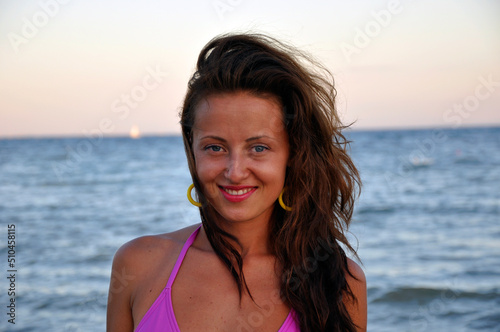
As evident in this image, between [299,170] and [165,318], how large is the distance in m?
0.84

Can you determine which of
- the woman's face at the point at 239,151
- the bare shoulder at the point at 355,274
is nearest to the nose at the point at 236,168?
the woman's face at the point at 239,151

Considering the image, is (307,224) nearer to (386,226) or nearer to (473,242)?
(473,242)

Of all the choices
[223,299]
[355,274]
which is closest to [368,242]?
[355,274]

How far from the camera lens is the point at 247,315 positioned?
2.29 m

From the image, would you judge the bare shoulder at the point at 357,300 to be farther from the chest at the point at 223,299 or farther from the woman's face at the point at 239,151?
the woman's face at the point at 239,151

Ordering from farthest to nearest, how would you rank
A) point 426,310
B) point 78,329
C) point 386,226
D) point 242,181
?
point 386,226, point 426,310, point 78,329, point 242,181

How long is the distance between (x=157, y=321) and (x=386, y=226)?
9059 millimetres

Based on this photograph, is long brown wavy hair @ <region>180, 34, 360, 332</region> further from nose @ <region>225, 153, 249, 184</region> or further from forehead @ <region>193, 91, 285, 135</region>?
nose @ <region>225, 153, 249, 184</region>

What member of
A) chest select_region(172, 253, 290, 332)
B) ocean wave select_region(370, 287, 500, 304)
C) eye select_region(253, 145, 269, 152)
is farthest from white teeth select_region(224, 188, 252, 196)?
ocean wave select_region(370, 287, 500, 304)

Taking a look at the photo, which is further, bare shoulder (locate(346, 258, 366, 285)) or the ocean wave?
the ocean wave

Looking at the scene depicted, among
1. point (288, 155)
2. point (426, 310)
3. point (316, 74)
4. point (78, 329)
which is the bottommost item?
point (78, 329)

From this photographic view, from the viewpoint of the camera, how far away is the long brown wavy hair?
2.28m

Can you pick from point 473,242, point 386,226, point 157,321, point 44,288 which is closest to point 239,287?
point 157,321

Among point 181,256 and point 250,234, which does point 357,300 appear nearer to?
point 250,234
